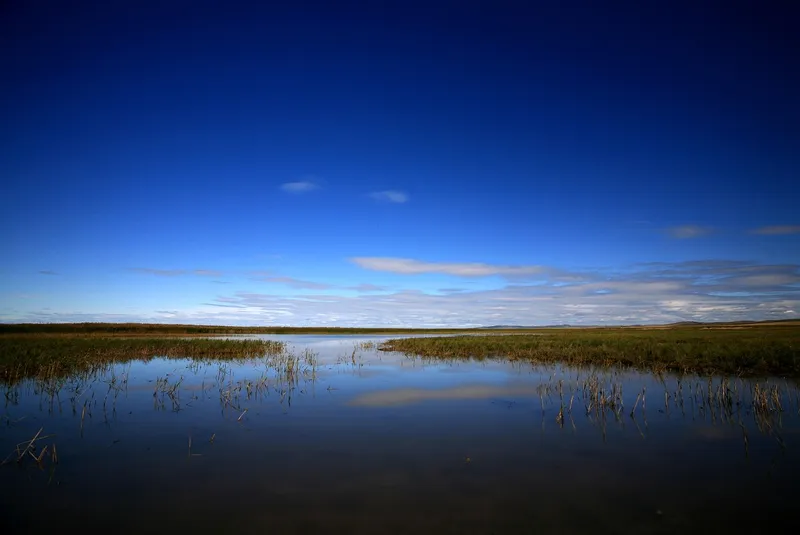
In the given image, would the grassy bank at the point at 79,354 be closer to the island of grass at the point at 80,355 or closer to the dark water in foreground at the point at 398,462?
the island of grass at the point at 80,355

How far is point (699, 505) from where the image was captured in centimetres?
596

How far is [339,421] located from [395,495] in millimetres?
5029

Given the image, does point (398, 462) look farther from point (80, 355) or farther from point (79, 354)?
point (79, 354)

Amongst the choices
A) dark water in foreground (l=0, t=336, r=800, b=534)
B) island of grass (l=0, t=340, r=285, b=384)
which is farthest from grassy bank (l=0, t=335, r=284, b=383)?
dark water in foreground (l=0, t=336, r=800, b=534)

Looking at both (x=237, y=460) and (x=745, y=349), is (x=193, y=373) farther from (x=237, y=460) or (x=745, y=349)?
(x=745, y=349)

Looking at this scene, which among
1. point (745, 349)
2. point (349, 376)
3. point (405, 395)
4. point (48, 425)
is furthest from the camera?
point (745, 349)

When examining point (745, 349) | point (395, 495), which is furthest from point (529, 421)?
point (745, 349)

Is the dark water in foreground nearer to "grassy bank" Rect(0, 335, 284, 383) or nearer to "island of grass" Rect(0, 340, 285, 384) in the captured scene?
"island of grass" Rect(0, 340, 285, 384)

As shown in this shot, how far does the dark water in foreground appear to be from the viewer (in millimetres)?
5625

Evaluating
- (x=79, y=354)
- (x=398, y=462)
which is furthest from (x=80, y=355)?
(x=398, y=462)

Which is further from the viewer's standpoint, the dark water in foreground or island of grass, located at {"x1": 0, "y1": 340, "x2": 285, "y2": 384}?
island of grass, located at {"x1": 0, "y1": 340, "x2": 285, "y2": 384}

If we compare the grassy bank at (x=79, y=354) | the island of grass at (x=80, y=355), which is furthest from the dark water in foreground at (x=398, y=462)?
the grassy bank at (x=79, y=354)

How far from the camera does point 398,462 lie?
787 cm

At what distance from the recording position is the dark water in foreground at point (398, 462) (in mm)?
5625
